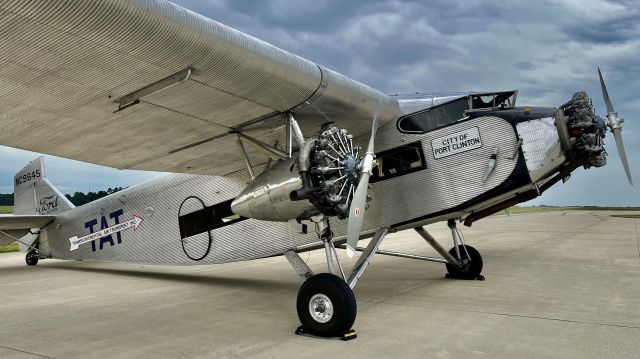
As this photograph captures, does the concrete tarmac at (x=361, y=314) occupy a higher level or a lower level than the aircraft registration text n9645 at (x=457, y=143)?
lower

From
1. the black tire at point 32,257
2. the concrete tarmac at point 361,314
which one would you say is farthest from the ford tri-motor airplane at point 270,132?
the black tire at point 32,257

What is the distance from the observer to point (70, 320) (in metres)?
5.84

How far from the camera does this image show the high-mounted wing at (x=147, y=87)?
3.45 m

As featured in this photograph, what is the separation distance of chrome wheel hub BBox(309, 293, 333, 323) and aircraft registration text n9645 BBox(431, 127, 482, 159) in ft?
8.69

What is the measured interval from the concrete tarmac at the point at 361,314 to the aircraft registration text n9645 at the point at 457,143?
2075 millimetres

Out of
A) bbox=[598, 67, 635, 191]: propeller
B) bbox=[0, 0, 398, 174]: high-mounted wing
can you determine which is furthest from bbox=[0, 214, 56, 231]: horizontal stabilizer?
bbox=[598, 67, 635, 191]: propeller

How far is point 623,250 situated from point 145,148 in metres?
12.9

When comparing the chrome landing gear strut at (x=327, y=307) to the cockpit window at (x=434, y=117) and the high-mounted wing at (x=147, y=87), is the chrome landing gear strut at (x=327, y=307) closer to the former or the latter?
the high-mounted wing at (x=147, y=87)

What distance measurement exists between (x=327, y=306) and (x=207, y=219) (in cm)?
413

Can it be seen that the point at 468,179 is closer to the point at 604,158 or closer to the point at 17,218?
the point at 604,158

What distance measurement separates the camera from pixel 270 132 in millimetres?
6148

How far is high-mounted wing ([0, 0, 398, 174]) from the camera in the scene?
345 centimetres

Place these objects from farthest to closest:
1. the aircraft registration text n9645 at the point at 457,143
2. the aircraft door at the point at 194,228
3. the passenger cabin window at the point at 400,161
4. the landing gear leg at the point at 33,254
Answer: the landing gear leg at the point at 33,254
the aircraft door at the point at 194,228
the passenger cabin window at the point at 400,161
the aircraft registration text n9645 at the point at 457,143

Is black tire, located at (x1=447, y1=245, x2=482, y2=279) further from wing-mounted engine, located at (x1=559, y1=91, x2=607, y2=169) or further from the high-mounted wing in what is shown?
the high-mounted wing
